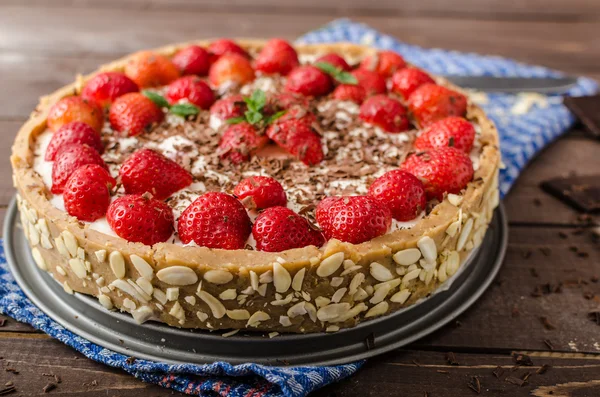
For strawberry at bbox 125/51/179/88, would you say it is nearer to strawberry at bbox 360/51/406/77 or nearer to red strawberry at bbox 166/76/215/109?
red strawberry at bbox 166/76/215/109

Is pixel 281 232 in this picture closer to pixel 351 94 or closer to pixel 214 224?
pixel 214 224

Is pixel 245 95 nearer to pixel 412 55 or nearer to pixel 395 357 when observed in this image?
pixel 395 357

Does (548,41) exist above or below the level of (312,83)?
below

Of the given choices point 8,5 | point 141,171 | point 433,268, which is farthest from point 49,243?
point 8,5

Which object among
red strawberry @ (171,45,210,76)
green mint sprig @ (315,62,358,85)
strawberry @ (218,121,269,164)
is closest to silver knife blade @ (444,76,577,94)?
green mint sprig @ (315,62,358,85)

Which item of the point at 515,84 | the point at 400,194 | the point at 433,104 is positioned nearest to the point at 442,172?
the point at 400,194

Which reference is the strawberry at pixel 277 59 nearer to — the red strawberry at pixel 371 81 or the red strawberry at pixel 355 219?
the red strawberry at pixel 371 81
